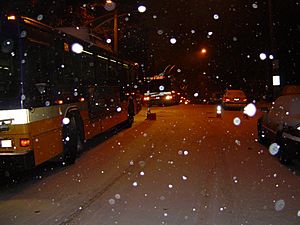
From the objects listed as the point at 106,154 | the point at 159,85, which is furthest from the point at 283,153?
the point at 159,85

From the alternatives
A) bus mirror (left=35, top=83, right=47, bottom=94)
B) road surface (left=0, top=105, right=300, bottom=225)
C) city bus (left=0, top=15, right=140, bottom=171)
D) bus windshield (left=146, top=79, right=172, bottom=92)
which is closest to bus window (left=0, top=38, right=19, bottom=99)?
city bus (left=0, top=15, right=140, bottom=171)

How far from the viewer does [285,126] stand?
9.31 m

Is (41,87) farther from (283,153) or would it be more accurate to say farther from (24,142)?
(283,153)

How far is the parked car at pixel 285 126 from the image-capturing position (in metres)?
8.66

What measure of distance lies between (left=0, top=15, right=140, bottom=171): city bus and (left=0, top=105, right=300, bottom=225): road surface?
0.65m

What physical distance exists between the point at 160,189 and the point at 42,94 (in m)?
3.09

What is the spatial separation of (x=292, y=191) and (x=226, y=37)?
119 ft

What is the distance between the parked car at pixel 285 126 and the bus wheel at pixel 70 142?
15.9 ft

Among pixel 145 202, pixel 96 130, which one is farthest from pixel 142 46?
pixel 145 202

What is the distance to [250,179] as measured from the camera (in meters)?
8.08

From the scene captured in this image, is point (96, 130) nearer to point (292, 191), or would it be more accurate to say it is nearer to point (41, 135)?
point (41, 135)

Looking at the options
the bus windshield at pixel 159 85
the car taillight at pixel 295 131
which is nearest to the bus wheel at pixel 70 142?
the car taillight at pixel 295 131

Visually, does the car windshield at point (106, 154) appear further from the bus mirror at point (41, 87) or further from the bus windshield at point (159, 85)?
the bus windshield at point (159, 85)

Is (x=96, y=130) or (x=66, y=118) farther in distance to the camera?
(x=96, y=130)
